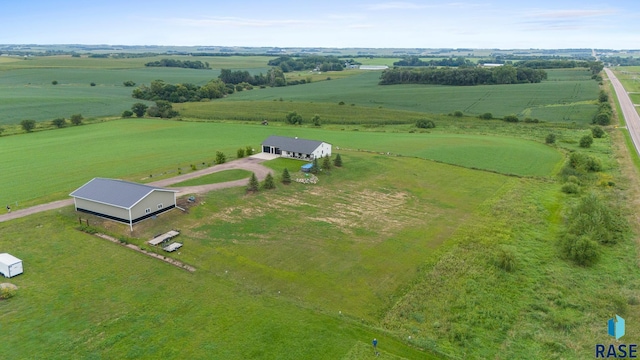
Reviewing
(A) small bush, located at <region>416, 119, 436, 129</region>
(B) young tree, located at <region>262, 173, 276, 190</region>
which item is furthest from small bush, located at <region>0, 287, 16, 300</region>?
(A) small bush, located at <region>416, 119, 436, 129</region>

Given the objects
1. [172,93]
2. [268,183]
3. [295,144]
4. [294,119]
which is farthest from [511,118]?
[172,93]

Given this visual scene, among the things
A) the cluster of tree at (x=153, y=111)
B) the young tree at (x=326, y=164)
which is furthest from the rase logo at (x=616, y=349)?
the cluster of tree at (x=153, y=111)

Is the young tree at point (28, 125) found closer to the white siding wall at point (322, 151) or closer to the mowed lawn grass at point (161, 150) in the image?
the mowed lawn grass at point (161, 150)

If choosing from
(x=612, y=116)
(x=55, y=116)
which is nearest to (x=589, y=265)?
(x=612, y=116)

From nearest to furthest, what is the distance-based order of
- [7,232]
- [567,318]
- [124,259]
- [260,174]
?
[567,318], [124,259], [7,232], [260,174]

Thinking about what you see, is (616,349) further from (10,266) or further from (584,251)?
(10,266)

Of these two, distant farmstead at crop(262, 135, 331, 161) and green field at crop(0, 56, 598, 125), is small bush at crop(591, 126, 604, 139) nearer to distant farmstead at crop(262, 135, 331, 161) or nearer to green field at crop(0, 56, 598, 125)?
green field at crop(0, 56, 598, 125)

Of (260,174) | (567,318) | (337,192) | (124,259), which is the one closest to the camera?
(567,318)

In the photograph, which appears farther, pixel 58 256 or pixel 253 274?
pixel 58 256

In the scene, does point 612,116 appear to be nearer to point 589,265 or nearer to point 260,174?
point 589,265
